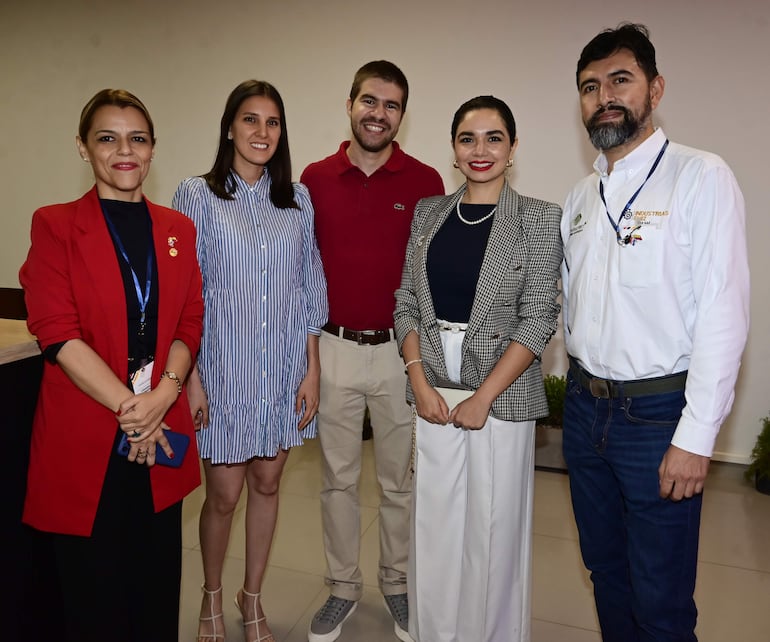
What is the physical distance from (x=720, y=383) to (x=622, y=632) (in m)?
0.90

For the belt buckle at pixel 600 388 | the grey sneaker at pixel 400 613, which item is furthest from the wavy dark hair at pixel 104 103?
the grey sneaker at pixel 400 613

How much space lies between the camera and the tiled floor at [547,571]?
106 inches

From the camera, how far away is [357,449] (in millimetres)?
2656

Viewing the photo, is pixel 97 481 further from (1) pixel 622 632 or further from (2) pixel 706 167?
(2) pixel 706 167

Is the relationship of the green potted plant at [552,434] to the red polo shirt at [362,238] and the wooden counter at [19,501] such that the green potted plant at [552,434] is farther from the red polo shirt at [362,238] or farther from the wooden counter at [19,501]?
the wooden counter at [19,501]

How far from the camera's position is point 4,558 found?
1.91 m

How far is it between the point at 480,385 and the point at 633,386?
1.65 ft

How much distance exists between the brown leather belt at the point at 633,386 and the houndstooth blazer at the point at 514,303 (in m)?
0.25

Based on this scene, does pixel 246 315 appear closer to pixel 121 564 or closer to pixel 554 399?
pixel 121 564

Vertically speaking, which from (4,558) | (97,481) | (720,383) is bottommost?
(4,558)

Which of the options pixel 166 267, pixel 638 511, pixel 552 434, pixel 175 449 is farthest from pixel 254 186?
pixel 552 434

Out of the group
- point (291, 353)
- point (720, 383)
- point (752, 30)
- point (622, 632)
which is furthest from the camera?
point (752, 30)

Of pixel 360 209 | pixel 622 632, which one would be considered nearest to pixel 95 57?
pixel 360 209

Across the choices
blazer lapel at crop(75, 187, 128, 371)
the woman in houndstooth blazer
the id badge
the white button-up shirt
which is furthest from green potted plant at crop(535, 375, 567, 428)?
blazer lapel at crop(75, 187, 128, 371)
